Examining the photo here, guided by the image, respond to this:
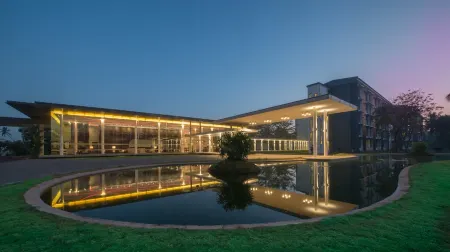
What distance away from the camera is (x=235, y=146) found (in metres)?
12.8

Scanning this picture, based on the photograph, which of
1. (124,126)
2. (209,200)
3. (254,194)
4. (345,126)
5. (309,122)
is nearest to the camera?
(209,200)

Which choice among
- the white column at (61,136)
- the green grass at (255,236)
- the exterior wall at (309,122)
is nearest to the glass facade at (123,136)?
the white column at (61,136)

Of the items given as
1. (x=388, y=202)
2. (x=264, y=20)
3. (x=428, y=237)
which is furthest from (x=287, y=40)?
(x=428, y=237)

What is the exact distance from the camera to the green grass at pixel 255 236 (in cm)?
306

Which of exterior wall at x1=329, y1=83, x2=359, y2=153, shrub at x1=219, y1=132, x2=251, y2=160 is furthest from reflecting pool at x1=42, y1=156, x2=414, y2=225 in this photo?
exterior wall at x1=329, y1=83, x2=359, y2=153

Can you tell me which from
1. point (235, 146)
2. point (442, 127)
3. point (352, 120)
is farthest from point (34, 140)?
point (442, 127)

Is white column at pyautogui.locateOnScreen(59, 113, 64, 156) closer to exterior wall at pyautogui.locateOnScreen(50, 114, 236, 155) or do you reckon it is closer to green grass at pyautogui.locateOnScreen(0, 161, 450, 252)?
exterior wall at pyautogui.locateOnScreen(50, 114, 236, 155)

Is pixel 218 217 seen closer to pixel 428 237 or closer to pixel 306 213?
pixel 306 213

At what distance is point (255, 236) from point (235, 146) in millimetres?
9378

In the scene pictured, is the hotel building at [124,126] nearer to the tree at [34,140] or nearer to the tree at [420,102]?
the tree at [34,140]

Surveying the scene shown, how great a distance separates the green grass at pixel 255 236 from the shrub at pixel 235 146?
28.0 feet

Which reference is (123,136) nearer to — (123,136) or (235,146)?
(123,136)

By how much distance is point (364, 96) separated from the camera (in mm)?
47438

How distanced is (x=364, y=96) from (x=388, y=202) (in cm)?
5040
